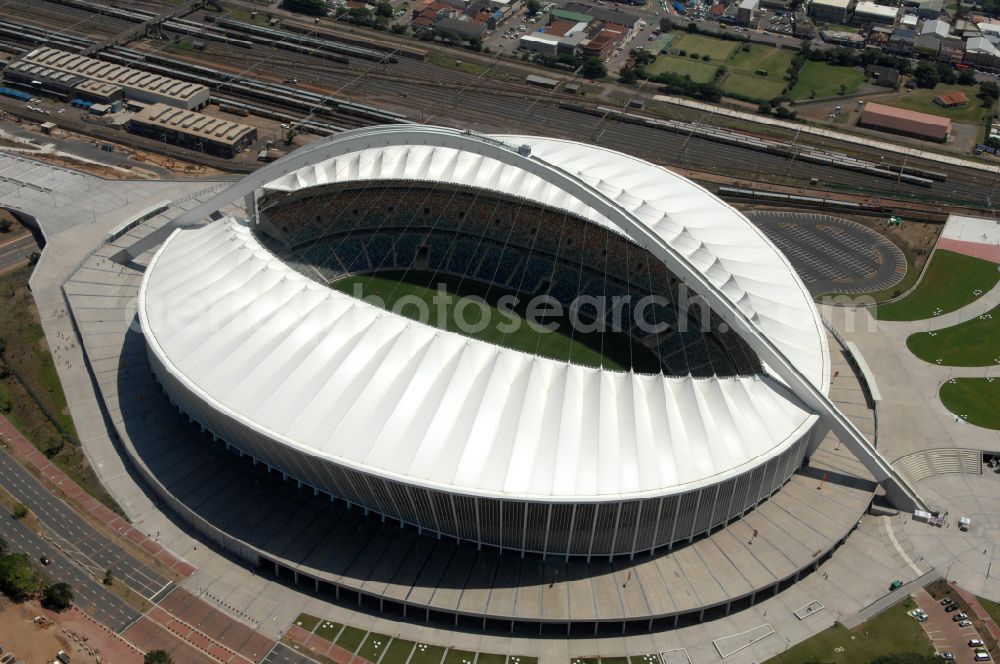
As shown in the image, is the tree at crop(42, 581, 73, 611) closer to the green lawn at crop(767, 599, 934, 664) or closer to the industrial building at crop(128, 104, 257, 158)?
the green lawn at crop(767, 599, 934, 664)

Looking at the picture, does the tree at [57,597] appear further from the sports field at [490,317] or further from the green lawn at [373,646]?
the sports field at [490,317]

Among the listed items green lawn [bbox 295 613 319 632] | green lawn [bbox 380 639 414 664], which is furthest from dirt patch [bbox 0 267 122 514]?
green lawn [bbox 380 639 414 664]

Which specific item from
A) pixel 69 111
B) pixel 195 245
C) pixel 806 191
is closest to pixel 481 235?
pixel 195 245

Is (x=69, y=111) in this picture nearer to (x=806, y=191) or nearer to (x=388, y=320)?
(x=388, y=320)

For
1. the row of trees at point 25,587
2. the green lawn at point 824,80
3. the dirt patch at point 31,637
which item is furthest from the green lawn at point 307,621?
the green lawn at point 824,80

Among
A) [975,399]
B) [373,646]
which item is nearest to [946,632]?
[975,399]

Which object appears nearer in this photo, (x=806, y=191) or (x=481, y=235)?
(x=481, y=235)

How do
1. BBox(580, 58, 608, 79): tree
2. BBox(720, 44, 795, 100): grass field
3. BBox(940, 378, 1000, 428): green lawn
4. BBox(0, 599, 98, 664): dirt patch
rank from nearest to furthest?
BBox(0, 599, 98, 664): dirt patch < BBox(940, 378, 1000, 428): green lawn < BBox(580, 58, 608, 79): tree < BBox(720, 44, 795, 100): grass field
